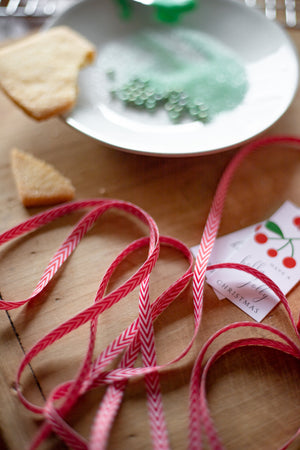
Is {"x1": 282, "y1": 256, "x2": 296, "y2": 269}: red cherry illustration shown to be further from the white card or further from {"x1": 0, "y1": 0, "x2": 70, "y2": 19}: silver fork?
{"x1": 0, "y1": 0, "x2": 70, "y2": 19}: silver fork

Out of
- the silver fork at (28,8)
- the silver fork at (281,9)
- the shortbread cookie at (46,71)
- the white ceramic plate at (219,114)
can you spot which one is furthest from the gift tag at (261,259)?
the silver fork at (28,8)

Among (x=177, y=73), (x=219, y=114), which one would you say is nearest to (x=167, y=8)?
(x=177, y=73)

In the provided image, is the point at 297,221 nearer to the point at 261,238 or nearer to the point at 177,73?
the point at 261,238

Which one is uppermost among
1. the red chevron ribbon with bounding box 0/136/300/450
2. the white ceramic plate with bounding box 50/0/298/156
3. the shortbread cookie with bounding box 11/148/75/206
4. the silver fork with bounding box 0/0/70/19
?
the silver fork with bounding box 0/0/70/19

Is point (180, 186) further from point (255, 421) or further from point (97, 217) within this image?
point (255, 421)

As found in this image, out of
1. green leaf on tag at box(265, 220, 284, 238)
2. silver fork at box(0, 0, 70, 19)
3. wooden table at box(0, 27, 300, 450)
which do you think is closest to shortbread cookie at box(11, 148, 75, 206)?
wooden table at box(0, 27, 300, 450)

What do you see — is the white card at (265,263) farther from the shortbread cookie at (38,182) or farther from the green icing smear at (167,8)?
the green icing smear at (167,8)

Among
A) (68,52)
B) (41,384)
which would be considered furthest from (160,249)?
(68,52)
